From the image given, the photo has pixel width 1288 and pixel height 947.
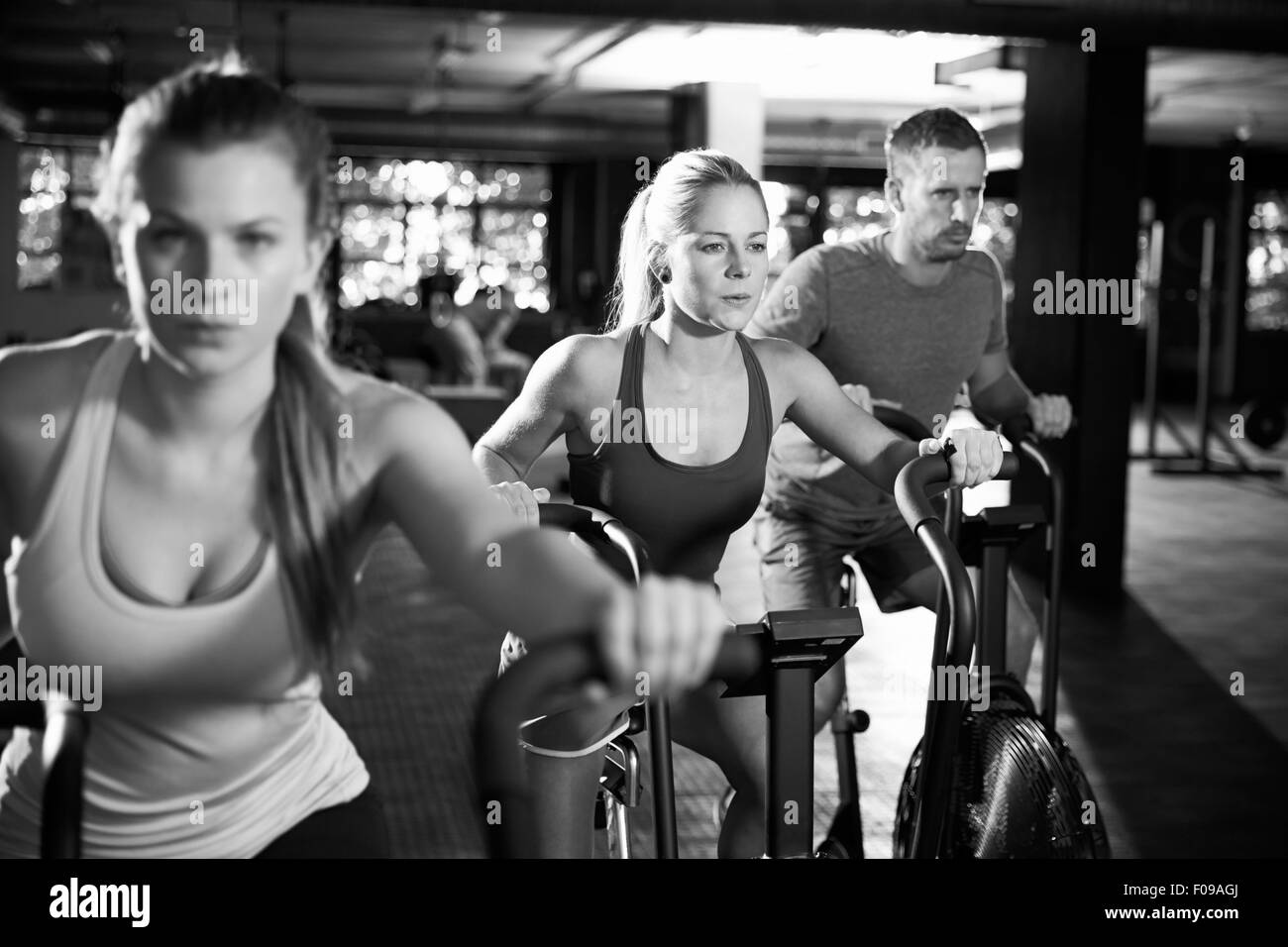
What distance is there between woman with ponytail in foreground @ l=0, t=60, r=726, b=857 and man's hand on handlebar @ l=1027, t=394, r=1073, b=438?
164 centimetres

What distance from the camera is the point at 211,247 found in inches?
46.8

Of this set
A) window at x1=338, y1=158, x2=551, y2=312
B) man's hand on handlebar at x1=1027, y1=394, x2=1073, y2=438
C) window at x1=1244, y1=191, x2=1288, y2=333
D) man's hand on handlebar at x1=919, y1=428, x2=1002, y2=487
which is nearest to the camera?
man's hand on handlebar at x1=919, y1=428, x2=1002, y2=487

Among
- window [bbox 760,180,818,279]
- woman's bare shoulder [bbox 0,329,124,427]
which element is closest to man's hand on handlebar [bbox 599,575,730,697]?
woman's bare shoulder [bbox 0,329,124,427]

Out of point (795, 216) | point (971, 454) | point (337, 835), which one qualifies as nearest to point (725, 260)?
point (971, 454)

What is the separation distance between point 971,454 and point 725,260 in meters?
Answer: 0.40

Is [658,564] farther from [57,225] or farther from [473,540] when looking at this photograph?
[57,225]

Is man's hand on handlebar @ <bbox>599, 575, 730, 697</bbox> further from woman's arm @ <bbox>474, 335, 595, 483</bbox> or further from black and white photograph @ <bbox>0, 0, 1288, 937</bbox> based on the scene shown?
woman's arm @ <bbox>474, 335, 595, 483</bbox>

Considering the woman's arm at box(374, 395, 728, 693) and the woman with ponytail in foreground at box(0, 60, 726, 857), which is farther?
the woman with ponytail in foreground at box(0, 60, 726, 857)

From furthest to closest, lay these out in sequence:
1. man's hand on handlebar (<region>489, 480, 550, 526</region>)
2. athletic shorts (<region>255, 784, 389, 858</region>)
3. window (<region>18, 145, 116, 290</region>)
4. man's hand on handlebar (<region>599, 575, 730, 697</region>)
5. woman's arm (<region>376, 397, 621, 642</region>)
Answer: window (<region>18, 145, 116, 290</region>), man's hand on handlebar (<region>489, 480, 550, 526</region>), athletic shorts (<region>255, 784, 389, 858</region>), woman's arm (<region>376, 397, 621, 642</region>), man's hand on handlebar (<region>599, 575, 730, 697</region>)

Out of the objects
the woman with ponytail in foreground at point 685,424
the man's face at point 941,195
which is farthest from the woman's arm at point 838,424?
the man's face at point 941,195

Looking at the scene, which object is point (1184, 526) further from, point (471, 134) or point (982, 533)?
point (471, 134)

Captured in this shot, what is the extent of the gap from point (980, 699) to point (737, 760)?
41 cm

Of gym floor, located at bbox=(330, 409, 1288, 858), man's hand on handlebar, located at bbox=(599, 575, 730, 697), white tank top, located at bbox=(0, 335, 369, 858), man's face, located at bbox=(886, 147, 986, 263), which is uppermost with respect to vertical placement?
man's face, located at bbox=(886, 147, 986, 263)

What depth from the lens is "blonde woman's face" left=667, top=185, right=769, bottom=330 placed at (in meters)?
2.01
